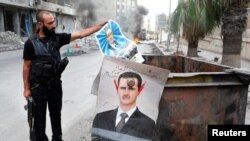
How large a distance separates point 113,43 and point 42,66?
83 cm

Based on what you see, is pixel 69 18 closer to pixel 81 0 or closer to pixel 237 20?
pixel 81 0

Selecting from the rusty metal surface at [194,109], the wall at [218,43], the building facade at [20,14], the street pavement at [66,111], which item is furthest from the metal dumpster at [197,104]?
the building facade at [20,14]

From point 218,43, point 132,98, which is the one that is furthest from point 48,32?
point 218,43

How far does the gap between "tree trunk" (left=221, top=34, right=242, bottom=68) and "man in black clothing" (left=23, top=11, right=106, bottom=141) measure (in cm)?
420

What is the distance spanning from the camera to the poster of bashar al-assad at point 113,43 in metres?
3.49

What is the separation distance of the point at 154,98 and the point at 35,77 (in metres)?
1.43

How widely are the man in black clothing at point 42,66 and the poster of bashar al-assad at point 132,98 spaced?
35.5 inches

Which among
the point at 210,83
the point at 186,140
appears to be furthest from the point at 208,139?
the point at 210,83

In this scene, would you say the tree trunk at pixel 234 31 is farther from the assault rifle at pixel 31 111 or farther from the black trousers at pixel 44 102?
the assault rifle at pixel 31 111

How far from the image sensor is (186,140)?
314 cm

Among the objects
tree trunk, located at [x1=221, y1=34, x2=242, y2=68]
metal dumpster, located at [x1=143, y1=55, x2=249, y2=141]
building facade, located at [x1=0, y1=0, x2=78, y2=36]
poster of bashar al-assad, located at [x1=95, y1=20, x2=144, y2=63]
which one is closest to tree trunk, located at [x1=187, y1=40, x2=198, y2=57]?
tree trunk, located at [x1=221, y1=34, x2=242, y2=68]

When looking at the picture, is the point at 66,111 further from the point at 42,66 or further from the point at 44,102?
the point at 42,66

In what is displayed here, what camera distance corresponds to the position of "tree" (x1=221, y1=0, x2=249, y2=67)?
22.8 ft

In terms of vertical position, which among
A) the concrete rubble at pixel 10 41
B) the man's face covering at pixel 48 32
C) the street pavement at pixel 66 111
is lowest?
the street pavement at pixel 66 111
